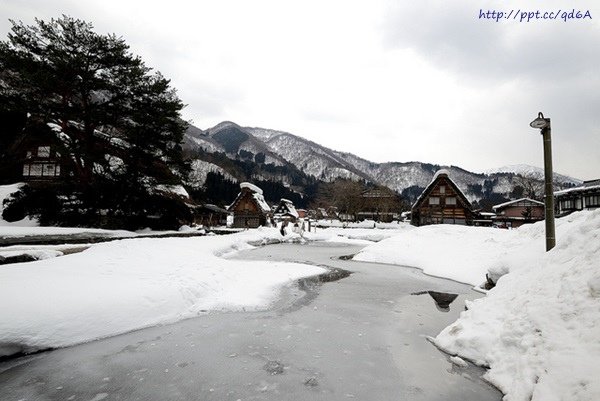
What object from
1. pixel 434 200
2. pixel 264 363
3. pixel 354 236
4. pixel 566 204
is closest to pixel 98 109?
pixel 264 363

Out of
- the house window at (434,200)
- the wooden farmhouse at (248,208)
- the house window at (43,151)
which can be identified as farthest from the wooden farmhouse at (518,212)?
the house window at (43,151)

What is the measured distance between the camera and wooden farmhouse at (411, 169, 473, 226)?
44.4 meters

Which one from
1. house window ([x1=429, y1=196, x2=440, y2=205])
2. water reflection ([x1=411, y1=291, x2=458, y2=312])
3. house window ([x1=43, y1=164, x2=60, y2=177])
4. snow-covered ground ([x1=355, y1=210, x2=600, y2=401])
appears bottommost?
water reflection ([x1=411, y1=291, x2=458, y2=312])

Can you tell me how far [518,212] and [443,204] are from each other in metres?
15.2

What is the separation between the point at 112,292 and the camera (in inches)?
238

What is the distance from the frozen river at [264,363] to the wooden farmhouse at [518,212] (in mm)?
49762

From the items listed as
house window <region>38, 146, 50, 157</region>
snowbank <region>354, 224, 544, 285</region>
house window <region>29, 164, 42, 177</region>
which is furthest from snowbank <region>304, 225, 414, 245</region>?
house window <region>29, 164, 42, 177</region>

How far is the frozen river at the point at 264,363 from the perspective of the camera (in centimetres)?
346

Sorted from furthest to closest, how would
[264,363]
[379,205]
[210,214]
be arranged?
[379,205] < [210,214] < [264,363]

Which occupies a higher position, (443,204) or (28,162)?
(28,162)

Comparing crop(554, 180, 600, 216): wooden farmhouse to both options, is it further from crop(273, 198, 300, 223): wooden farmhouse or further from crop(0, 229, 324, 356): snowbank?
crop(273, 198, 300, 223): wooden farmhouse

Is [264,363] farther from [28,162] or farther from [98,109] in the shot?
[28,162]

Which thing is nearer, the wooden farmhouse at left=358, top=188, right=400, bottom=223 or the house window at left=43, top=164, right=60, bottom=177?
the house window at left=43, top=164, right=60, bottom=177

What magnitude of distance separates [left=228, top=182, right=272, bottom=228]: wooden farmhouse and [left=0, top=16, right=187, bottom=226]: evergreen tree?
26.2m
